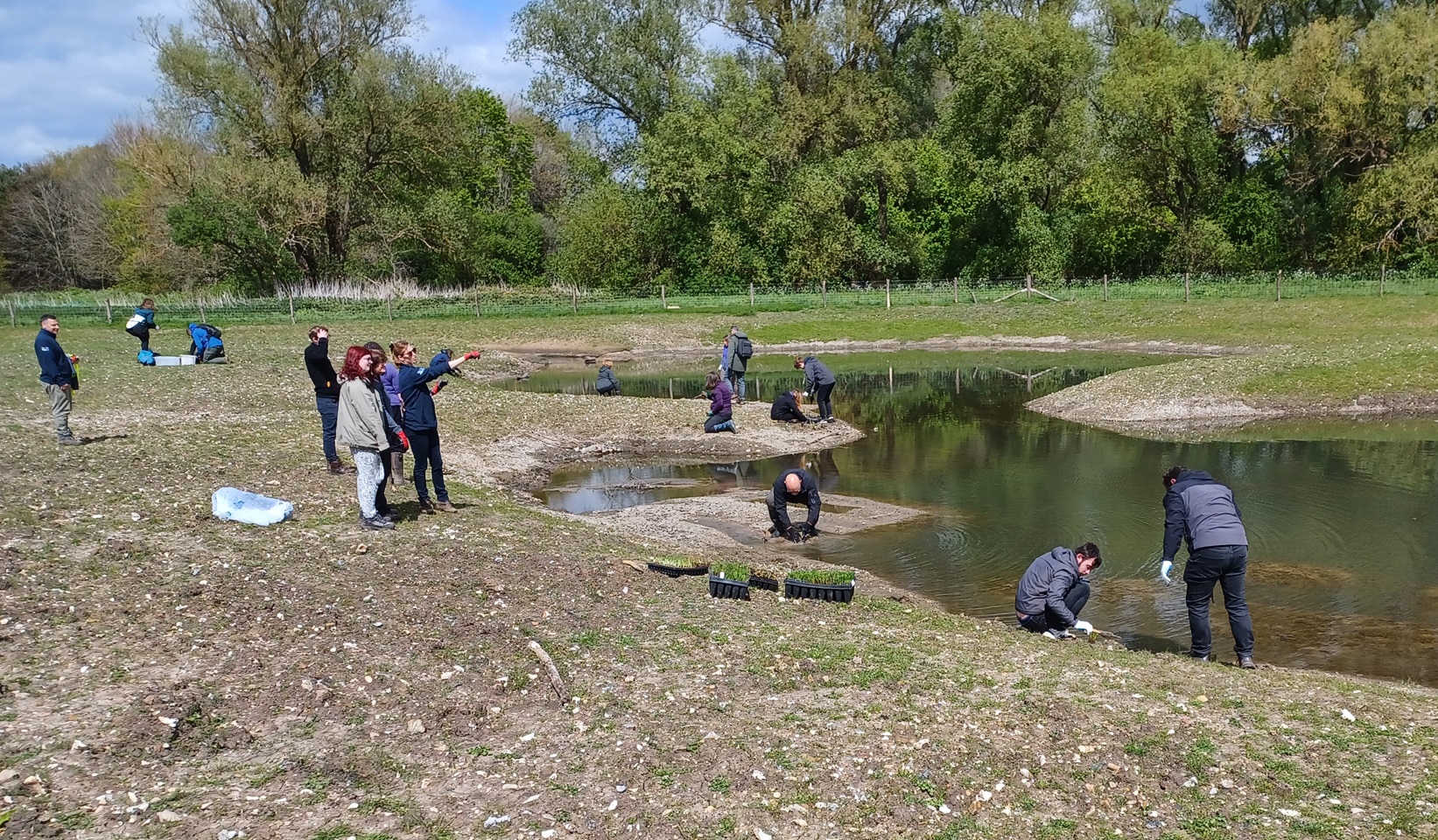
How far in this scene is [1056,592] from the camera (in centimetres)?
1171

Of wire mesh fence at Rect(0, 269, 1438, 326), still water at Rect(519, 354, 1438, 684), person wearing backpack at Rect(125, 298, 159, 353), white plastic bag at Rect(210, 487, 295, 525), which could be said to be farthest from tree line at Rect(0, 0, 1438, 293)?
white plastic bag at Rect(210, 487, 295, 525)

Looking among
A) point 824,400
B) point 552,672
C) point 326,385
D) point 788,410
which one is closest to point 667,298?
point 788,410

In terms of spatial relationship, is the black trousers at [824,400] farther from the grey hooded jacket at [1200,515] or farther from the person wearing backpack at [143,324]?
the person wearing backpack at [143,324]

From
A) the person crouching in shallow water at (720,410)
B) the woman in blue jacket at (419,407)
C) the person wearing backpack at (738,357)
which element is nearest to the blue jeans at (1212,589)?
the woman in blue jacket at (419,407)

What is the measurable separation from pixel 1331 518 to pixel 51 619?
1927cm

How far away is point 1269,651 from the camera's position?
1180cm

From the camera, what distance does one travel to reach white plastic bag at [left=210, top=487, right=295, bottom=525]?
13.8 m

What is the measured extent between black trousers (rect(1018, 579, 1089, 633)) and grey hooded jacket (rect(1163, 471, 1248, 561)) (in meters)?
1.10

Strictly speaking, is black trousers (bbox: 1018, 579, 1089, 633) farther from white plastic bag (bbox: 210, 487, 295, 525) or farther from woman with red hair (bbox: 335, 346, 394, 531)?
white plastic bag (bbox: 210, 487, 295, 525)

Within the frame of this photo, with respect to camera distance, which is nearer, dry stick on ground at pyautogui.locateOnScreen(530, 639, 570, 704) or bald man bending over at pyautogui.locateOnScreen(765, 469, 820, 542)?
dry stick on ground at pyautogui.locateOnScreen(530, 639, 570, 704)

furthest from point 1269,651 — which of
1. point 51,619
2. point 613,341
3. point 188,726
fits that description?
point 613,341

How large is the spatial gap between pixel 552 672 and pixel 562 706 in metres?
0.46

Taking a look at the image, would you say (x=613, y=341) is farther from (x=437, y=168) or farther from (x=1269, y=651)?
(x=1269, y=651)

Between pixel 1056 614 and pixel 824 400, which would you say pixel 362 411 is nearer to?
pixel 1056 614
